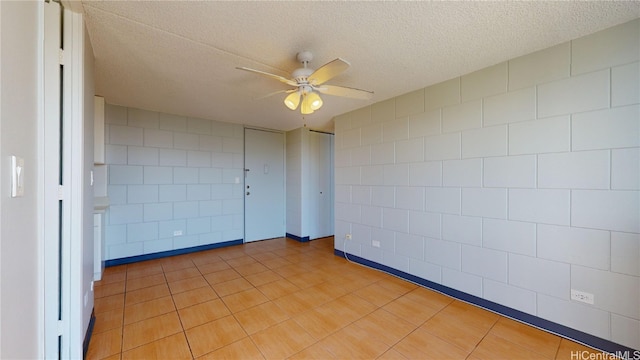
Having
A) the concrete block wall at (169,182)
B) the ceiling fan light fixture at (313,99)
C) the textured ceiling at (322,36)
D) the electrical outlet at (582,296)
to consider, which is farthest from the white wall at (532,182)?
the concrete block wall at (169,182)

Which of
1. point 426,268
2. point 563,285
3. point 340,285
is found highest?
point 563,285

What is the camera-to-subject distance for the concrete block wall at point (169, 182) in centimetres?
356

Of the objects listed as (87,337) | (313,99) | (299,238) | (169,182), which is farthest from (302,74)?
(299,238)

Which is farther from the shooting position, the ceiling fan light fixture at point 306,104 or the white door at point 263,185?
the white door at point 263,185

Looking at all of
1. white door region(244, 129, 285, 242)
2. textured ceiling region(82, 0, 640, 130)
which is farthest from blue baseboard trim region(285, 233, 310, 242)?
textured ceiling region(82, 0, 640, 130)

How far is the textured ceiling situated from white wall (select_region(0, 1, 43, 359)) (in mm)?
849

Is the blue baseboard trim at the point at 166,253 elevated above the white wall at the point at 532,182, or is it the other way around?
the white wall at the point at 532,182

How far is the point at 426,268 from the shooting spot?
283 cm

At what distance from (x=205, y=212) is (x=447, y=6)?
13.9 ft

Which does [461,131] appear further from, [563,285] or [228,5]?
[228,5]

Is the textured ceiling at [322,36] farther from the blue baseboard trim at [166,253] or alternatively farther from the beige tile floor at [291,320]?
the blue baseboard trim at [166,253]

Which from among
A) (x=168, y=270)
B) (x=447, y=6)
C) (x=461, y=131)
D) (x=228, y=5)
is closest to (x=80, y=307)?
(x=168, y=270)

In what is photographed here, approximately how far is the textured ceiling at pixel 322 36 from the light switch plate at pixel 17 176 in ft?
4.07

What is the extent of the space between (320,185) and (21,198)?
14.4ft
